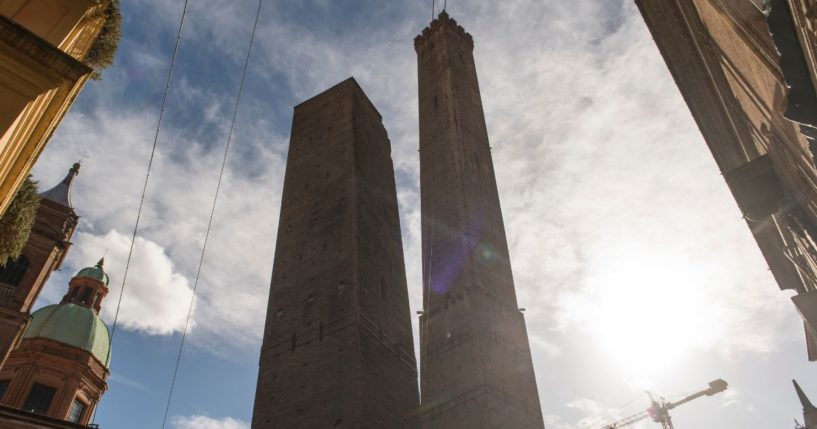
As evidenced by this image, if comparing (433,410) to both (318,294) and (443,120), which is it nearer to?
(318,294)

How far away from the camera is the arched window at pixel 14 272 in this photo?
1628 centimetres

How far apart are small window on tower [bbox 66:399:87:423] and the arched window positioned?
585 cm

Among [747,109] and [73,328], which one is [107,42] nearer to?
[747,109]

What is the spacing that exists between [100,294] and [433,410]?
19.0 m

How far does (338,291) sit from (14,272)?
12.0 metres

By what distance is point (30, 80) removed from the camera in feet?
10.6

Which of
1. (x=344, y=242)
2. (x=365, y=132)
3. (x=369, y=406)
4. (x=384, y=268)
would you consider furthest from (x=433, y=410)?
(x=365, y=132)

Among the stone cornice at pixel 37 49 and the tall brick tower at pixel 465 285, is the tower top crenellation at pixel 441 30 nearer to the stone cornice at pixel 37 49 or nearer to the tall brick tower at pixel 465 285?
the tall brick tower at pixel 465 285

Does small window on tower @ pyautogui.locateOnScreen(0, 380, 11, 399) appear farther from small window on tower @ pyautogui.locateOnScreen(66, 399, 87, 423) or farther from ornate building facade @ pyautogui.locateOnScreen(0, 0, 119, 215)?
ornate building facade @ pyautogui.locateOnScreen(0, 0, 119, 215)

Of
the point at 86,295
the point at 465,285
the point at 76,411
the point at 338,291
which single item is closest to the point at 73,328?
the point at 86,295

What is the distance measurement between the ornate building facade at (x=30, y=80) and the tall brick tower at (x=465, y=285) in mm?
9729

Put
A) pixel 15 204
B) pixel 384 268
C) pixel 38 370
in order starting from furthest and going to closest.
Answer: pixel 38 370 → pixel 384 268 → pixel 15 204

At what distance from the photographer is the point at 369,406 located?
32.4 feet

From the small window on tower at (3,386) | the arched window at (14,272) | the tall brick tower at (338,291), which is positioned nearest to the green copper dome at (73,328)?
the small window on tower at (3,386)
